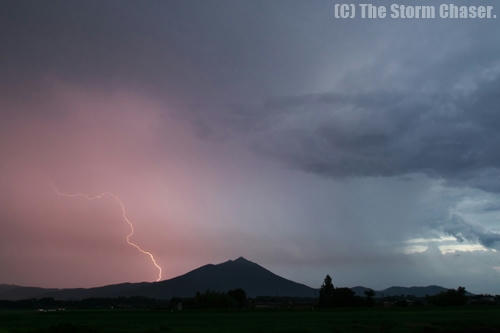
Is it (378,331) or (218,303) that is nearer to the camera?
(378,331)

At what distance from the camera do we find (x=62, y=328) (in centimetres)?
6303

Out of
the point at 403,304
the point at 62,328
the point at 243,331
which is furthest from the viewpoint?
the point at 403,304

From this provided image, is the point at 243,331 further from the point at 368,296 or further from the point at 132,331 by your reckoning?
the point at 368,296

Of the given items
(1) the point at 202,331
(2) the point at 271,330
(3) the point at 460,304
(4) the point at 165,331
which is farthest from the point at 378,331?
(3) the point at 460,304

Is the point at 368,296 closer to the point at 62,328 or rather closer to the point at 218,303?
the point at 218,303

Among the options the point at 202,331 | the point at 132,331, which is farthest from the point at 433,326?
the point at 132,331

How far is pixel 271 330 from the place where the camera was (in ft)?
193

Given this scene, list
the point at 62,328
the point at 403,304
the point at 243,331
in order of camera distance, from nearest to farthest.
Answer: the point at 243,331
the point at 62,328
the point at 403,304

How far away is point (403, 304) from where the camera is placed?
141 m

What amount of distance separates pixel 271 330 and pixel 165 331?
42.0 ft

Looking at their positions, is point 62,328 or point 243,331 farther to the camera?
point 62,328

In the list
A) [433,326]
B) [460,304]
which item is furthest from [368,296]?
[433,326]

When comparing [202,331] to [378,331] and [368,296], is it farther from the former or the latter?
[368,296]

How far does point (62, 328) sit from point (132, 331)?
32.1ft
